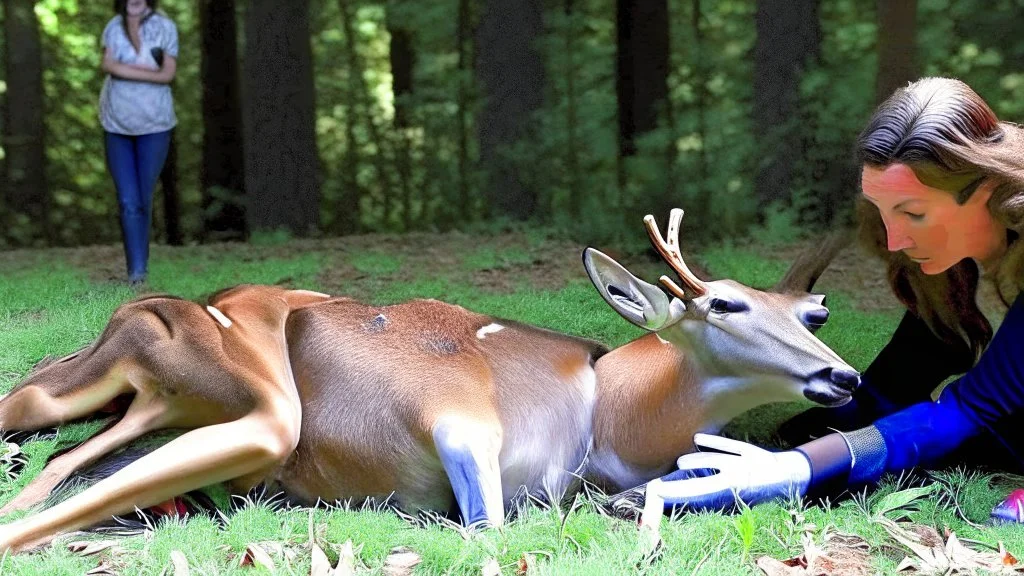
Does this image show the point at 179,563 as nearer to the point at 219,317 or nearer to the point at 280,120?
the point at 219,317

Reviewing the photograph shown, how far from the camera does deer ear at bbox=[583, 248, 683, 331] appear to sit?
3.76 m

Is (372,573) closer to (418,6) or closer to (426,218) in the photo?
(426,218)

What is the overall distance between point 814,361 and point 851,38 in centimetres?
646

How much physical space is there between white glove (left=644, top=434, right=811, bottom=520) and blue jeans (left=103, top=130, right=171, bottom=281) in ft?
14.8

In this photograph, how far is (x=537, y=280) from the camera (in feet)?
22.5

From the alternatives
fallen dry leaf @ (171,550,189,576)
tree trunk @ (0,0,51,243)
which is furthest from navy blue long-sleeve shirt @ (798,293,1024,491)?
tree trunk @ (0,0,51,243)

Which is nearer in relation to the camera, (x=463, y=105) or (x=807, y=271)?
(x=807, y=271)

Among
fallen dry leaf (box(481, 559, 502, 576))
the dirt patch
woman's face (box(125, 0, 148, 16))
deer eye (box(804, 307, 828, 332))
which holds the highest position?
woman's face (box(125, 0, 148, 16))

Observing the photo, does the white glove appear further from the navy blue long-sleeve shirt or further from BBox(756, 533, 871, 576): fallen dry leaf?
BBox(756, 533, 871, 576): fallen dry leaf

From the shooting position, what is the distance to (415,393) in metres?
3.90

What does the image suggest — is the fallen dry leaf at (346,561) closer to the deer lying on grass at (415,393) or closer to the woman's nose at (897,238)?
the deer lying on grass at (415,393)

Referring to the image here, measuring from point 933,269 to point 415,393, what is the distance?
67.5 inches

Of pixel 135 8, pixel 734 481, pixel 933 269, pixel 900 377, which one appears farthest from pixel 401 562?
pixel 135 8

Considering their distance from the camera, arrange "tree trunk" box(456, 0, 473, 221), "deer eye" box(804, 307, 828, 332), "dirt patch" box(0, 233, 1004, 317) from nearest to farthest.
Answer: "deer eye" box(804, 307, 828, 332) → "dirt patch" box(0, 233, 1004, 317) → "tree trunk" box(456, 0, 473, 221)
